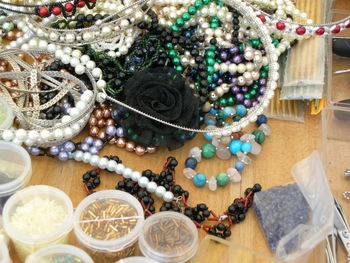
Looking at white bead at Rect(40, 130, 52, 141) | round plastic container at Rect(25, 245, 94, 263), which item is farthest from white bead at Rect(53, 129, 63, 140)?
round plastic container at Rect(25, 245, 94, 263)

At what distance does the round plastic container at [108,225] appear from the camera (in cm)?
81

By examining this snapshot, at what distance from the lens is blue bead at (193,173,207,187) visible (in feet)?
3.17

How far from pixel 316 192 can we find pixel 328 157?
0.47 feet

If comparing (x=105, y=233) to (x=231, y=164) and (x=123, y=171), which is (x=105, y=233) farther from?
(x=231, y=164)

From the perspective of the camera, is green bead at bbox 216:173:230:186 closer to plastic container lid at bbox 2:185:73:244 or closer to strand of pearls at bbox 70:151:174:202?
strand of pearls at bbox 70:151:174:202

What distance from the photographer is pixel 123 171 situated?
96 cm

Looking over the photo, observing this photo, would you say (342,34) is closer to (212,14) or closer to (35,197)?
(212,14)

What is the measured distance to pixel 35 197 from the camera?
2.79ft

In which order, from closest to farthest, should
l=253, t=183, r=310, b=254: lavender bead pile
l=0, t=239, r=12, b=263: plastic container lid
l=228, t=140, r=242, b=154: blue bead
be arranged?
l=0, t=239, r=12, b=263: plastic container lid < l=253, t=183, r=310, b=254: lavender bead pile < l=228, t=140, r=242, b=154: blue bead

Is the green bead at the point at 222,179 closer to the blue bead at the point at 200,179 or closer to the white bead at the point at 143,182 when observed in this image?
the blue bead at the point at 200,179

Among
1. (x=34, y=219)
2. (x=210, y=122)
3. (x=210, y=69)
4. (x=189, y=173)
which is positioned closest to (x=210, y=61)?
(x=210, y=69)

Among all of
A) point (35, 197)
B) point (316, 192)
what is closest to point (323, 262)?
point (316, 192)

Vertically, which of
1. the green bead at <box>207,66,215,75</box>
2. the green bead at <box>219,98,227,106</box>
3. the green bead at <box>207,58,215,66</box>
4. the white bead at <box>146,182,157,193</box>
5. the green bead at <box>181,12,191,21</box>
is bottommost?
the white bead at <box>146,182,157,193</box>

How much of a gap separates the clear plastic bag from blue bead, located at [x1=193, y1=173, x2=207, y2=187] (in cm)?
9
